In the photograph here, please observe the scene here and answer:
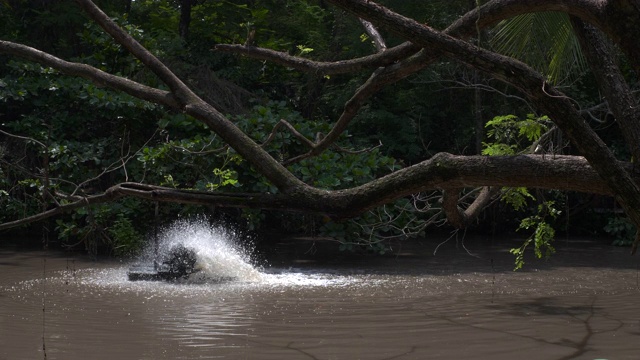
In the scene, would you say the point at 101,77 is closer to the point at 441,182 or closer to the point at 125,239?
the point at 441,182

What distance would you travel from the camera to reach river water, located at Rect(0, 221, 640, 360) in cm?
730

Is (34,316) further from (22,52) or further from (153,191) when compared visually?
(153,191)

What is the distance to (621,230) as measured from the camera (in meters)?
16.5

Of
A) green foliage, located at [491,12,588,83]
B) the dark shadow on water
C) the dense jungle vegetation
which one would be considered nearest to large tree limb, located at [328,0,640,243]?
green foliage, located at [491,12,588,83]

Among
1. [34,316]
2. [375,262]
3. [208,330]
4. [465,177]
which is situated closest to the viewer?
[465,177]

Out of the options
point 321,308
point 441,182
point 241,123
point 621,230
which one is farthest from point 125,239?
point 621,230

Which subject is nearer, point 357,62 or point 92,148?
point 357,62

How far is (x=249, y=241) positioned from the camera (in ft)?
48.1

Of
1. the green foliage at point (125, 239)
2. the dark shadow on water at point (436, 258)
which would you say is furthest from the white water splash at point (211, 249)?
the dark shadow on water at point (436, 258)

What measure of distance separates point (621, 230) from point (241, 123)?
26.3 feet

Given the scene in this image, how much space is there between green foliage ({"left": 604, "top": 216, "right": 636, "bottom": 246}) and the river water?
2268 millimetres

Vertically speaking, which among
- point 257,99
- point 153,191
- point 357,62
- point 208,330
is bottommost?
point 208,330

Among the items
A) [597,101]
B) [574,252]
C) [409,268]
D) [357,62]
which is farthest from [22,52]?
[597,101]

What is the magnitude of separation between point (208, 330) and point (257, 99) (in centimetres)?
851
